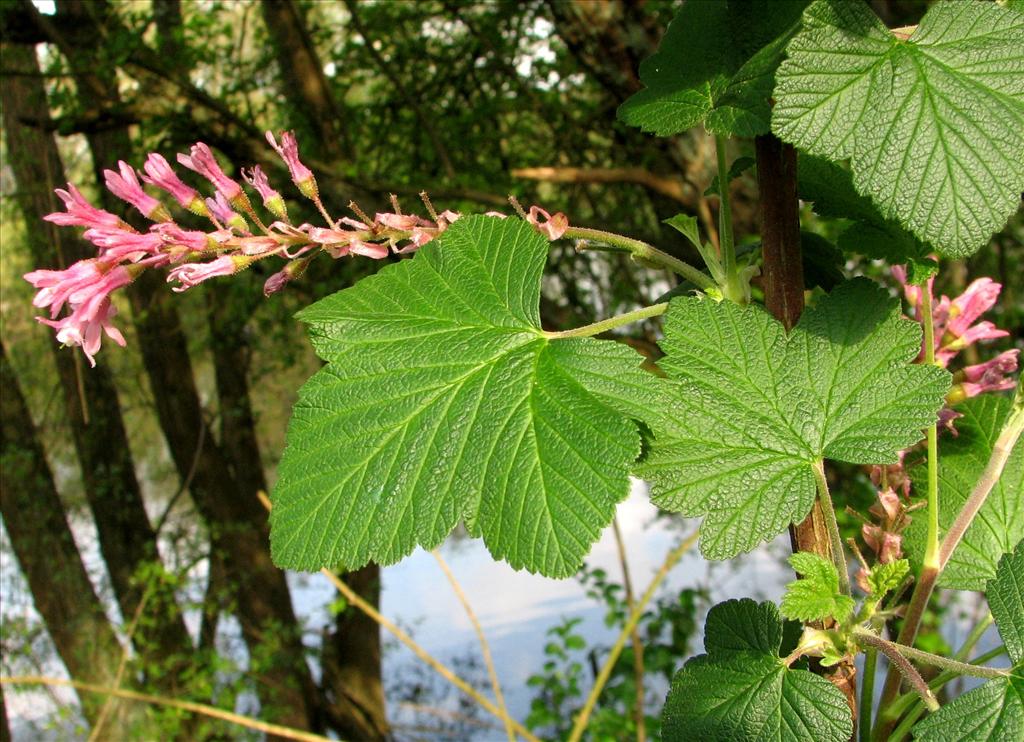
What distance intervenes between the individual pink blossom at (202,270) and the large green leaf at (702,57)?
0.22m

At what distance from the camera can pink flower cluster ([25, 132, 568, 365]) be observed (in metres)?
0.48

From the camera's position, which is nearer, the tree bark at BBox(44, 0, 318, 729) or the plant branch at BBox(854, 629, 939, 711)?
Answer: the plant branch at BBox(854, 629, 939, 711)

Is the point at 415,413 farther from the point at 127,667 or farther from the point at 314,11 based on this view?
the point at 314,11

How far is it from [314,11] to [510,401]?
166 inches

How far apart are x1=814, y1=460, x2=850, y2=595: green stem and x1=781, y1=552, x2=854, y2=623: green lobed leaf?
0.01 meters

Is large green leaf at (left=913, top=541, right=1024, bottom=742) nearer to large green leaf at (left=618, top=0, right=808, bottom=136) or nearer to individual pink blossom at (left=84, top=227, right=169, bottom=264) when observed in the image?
large green leaf at (left=618, top=0, right=808, bottom=136)

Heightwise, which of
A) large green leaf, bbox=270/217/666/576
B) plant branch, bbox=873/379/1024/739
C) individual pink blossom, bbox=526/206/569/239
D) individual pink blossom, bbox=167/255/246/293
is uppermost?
individual pink blossom, bbox=167/255/246/293

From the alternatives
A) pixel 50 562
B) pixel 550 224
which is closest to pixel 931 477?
pixel 550 224

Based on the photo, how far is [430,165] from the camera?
146 inches

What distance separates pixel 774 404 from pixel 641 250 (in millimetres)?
102

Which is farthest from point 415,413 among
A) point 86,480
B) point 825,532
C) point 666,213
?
point 86,480

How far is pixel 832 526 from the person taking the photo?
47 cm

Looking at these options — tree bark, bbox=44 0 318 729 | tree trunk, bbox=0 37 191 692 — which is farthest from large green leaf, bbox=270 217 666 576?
tree bark, bbox=44 0 318 729

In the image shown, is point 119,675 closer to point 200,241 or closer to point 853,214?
point 200,241
